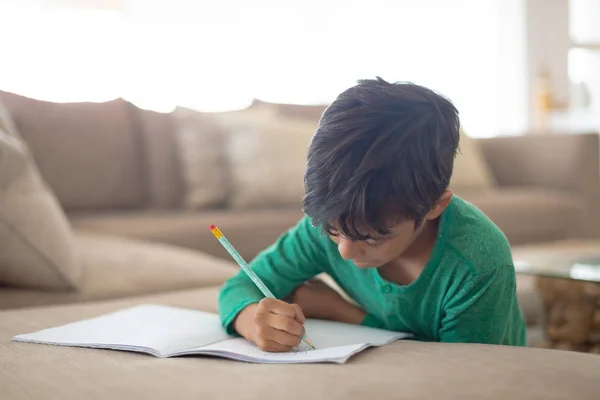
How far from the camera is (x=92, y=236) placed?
210 centimetres

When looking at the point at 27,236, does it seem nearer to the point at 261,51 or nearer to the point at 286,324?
the point at 286,324

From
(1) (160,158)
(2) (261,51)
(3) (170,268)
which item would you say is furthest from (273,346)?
(2) (261,51)

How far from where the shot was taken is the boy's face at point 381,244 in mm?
899

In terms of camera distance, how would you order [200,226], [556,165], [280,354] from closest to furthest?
[280,354] → [200,226] → [556,165]

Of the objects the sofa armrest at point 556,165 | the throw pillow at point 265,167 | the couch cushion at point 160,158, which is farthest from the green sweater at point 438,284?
the sofa armrest at point 556,165

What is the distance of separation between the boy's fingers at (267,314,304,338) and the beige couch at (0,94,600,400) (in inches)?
3.0

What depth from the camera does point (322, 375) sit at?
0.77m

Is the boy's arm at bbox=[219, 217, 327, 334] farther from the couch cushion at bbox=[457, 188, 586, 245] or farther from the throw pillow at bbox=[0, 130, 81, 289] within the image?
the couch cushion at bbox=[457, 188, 586, 245]

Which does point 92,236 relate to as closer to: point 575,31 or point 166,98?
point 166,98

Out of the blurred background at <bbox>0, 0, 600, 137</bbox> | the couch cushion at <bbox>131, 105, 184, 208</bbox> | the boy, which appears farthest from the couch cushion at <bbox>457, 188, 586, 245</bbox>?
the boy

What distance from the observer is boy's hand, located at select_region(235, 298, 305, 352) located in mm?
901

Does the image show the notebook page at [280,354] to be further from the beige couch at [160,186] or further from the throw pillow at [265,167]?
the throw pillow at [265,167]

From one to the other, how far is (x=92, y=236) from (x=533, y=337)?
1.21m

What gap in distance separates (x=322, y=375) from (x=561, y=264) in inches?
39.7
